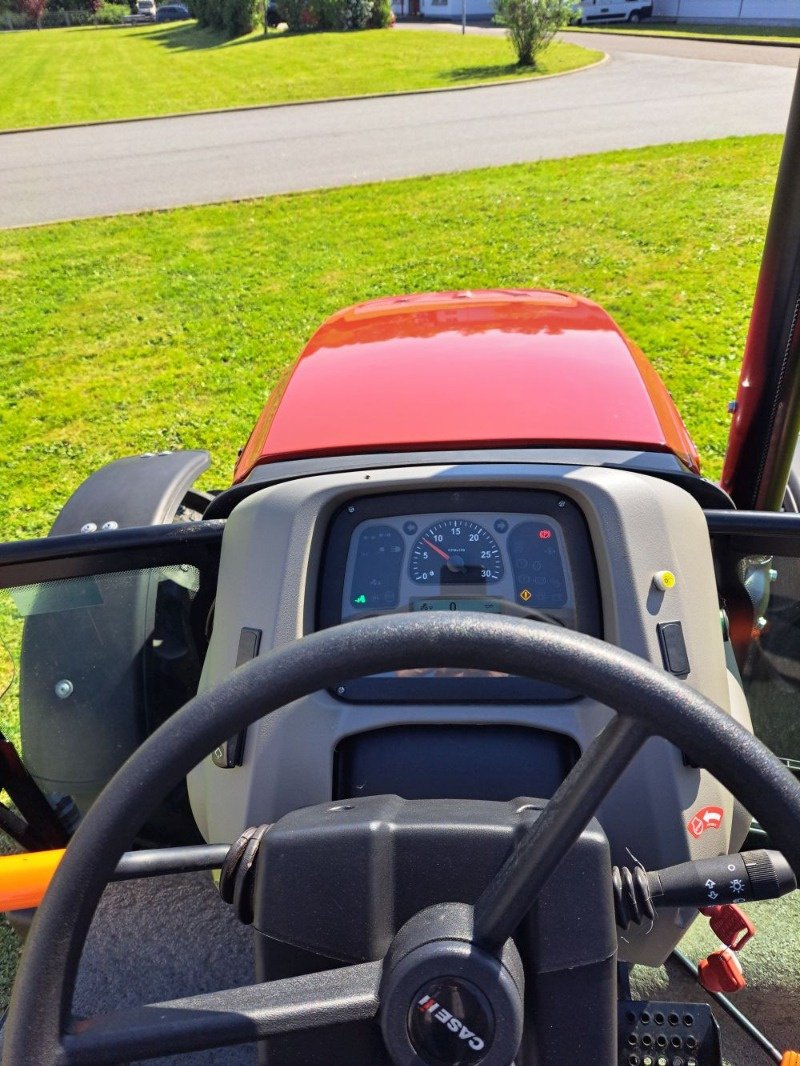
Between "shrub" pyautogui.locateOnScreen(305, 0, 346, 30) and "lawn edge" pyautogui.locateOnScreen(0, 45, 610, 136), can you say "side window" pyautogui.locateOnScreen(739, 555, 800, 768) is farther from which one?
"shrub" pyautogui.locateOnScreen(305, 0, 346, 30)

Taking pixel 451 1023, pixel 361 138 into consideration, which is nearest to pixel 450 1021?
pixel 451 1023

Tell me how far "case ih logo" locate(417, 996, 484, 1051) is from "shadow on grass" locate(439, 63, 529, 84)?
18563 mm

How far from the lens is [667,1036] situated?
4.35ft

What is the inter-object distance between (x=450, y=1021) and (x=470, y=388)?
4.43 feet

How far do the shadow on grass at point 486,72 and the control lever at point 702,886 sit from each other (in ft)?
60.2

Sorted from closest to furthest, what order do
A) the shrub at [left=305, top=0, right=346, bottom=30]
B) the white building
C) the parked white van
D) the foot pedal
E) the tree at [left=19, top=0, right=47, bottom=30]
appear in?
the foot pedal → the shrub at [left=305, top=0, right=346, bottom=30] → the white building → the parked white van → the tree at [left=19, top=0, right=47, bottom=30]

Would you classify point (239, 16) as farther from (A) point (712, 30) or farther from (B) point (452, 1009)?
(B) point (452, 1009)

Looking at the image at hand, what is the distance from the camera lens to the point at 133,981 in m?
2.27

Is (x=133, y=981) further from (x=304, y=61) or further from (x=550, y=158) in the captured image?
(x=304, y=61)

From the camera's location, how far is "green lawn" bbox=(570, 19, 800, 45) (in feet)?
74.3

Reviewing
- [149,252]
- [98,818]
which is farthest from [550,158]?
[98,818]

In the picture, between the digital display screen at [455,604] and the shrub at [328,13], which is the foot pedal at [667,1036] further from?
the shrub at [328,13]

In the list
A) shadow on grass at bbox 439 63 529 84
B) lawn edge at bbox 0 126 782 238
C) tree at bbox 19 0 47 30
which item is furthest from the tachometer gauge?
tree at bbox 19 0 47 30

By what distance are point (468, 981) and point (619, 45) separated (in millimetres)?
26914
